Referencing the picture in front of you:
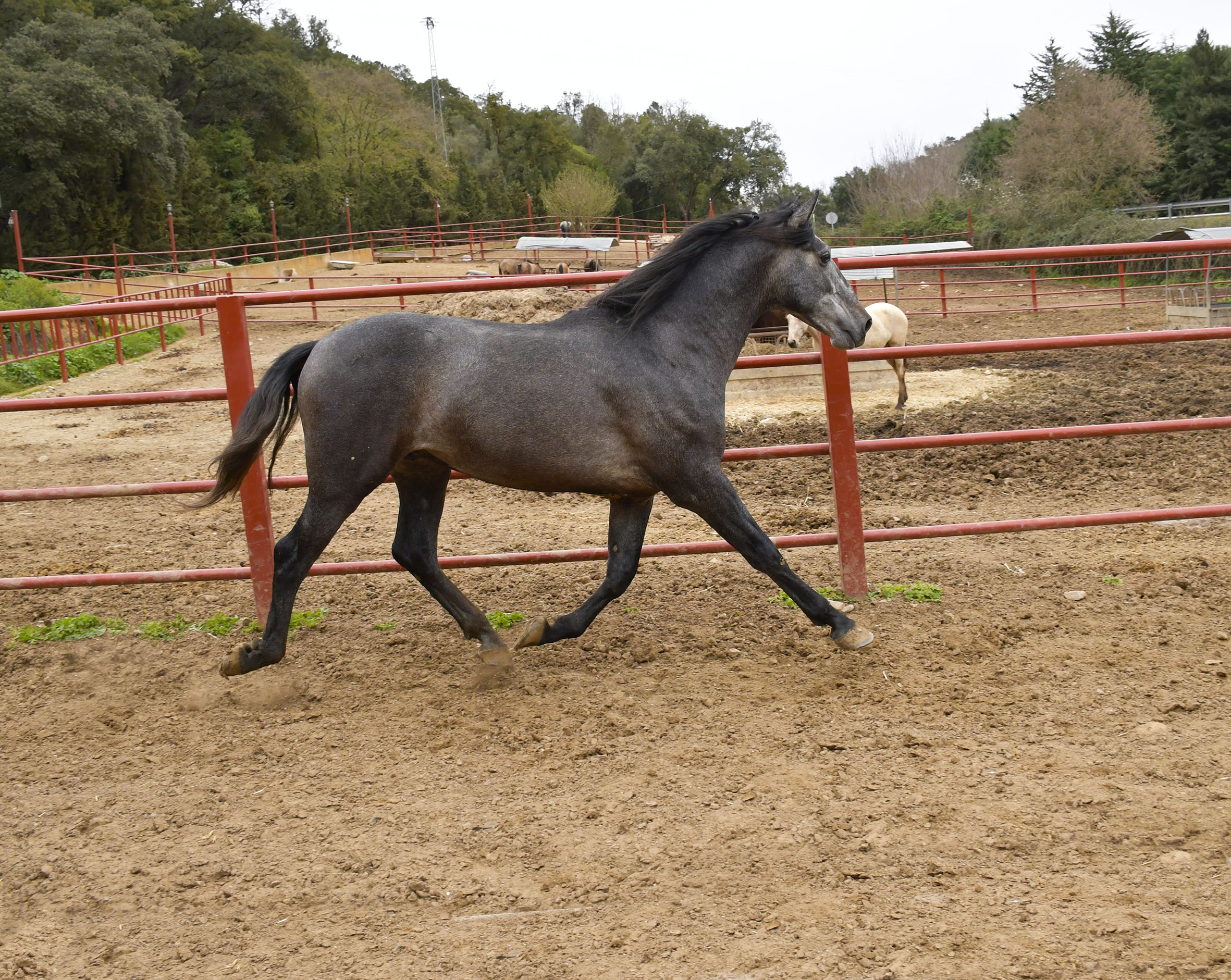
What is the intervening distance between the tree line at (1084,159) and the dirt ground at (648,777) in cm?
2468

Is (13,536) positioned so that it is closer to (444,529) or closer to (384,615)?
(444,529)

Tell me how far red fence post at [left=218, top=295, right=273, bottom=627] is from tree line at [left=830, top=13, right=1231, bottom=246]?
25.8m

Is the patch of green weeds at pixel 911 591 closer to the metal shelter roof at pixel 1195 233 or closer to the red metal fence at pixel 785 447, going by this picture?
the red metal fence at pixel 785 447

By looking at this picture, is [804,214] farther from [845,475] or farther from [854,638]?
[854,638]

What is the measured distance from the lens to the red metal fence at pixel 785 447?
430cm

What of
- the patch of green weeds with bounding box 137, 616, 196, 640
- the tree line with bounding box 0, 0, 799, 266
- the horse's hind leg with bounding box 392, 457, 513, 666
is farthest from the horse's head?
the tree line with bounding box 0, 0, 799, 266

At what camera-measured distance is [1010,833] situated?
105 inches

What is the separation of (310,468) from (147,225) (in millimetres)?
38906

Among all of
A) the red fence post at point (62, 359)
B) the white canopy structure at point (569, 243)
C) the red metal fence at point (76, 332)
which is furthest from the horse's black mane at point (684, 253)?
the white canopy structure at point (569, 243)

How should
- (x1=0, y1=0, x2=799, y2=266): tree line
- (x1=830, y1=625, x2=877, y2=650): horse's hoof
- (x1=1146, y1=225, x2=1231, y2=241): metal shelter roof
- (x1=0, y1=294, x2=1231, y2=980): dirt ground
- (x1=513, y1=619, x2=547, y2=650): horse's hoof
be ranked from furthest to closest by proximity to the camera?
(x1=0, y1=0, x2=799, y2=266): tree line → (x1=1146, y1=225, x2=1231, y2=241): metal shelter roof → (x1=513, y1=619, x2=547, y2=650): horse's hoof → (x1=830, y1=625, x2=877, y2=650): horse's hoof → (x1=0, y1=294, x2=1231, y2=980): dirt ground

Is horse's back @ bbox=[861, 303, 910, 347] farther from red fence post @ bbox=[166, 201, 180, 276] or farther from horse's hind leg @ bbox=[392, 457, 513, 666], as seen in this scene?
red fence post @ bbox=[166, 201, 180, 276]

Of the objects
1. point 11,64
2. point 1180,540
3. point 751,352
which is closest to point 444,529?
point 1180,540

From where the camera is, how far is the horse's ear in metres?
3.78

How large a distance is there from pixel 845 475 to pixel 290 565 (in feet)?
7.82
